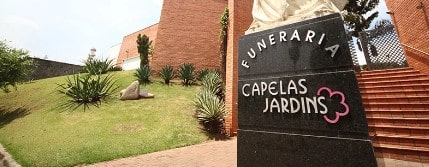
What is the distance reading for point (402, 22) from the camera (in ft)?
29.3

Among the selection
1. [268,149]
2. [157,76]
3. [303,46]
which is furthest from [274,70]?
[157,76]

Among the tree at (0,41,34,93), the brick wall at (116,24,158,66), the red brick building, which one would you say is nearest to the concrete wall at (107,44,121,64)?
the brick wall at (116,24,158,66)

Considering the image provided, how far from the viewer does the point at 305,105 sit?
2115 millimetres

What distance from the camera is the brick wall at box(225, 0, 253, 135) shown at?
755 cm

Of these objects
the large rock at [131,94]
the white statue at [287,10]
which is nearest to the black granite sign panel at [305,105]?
the white statue at [287,10]

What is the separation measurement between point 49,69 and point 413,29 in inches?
947

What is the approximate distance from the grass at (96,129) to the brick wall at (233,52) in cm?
101

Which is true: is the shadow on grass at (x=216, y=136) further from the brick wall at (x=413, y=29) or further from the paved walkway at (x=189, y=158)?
the brick wall at (x=413, y=29)

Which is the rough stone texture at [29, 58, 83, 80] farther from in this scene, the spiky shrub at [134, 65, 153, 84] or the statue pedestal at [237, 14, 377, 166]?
the statue pedestal at [237, 14, 377, 166]

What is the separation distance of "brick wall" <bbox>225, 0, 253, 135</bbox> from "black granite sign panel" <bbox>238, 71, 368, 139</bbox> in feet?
16.2

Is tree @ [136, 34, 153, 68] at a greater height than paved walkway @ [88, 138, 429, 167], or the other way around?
tree @ [136, 34, 153, 68]

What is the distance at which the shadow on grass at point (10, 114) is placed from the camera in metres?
9.26

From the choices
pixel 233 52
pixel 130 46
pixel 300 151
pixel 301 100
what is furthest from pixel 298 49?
pixel 130 46

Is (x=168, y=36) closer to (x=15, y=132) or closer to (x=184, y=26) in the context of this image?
(x=184, y=26)
